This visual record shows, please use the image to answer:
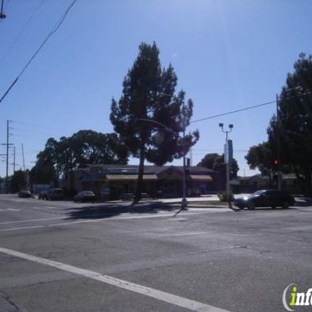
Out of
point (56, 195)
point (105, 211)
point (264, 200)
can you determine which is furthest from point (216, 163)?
point (105, 211)

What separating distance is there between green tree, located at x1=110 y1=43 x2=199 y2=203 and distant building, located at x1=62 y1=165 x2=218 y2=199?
9501mm

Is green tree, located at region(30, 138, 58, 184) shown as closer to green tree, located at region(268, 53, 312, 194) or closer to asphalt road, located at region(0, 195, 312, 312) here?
green tree, located at region(268, 53, 312, 194)

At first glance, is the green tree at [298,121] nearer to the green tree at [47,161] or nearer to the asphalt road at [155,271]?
the asphalt road at [155,271]

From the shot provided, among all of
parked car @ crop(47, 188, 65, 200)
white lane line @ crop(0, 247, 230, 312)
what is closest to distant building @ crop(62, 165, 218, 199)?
parked car @ crop(47, 188, 65, 200)

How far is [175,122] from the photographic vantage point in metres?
56.8

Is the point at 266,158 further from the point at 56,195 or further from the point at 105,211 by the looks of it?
the point at 105,211

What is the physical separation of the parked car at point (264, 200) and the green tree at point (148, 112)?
19.9 metres

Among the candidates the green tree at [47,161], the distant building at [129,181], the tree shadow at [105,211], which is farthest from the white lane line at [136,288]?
the green tree at [47,161]

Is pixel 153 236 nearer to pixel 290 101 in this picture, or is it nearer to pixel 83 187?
pixel 290 101

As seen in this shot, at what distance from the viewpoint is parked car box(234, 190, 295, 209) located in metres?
36.0

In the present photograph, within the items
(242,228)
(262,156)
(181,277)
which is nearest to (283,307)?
(181,277)

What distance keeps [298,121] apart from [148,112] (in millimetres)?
18744

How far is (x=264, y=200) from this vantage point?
3631cm

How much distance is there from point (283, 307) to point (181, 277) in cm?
264
